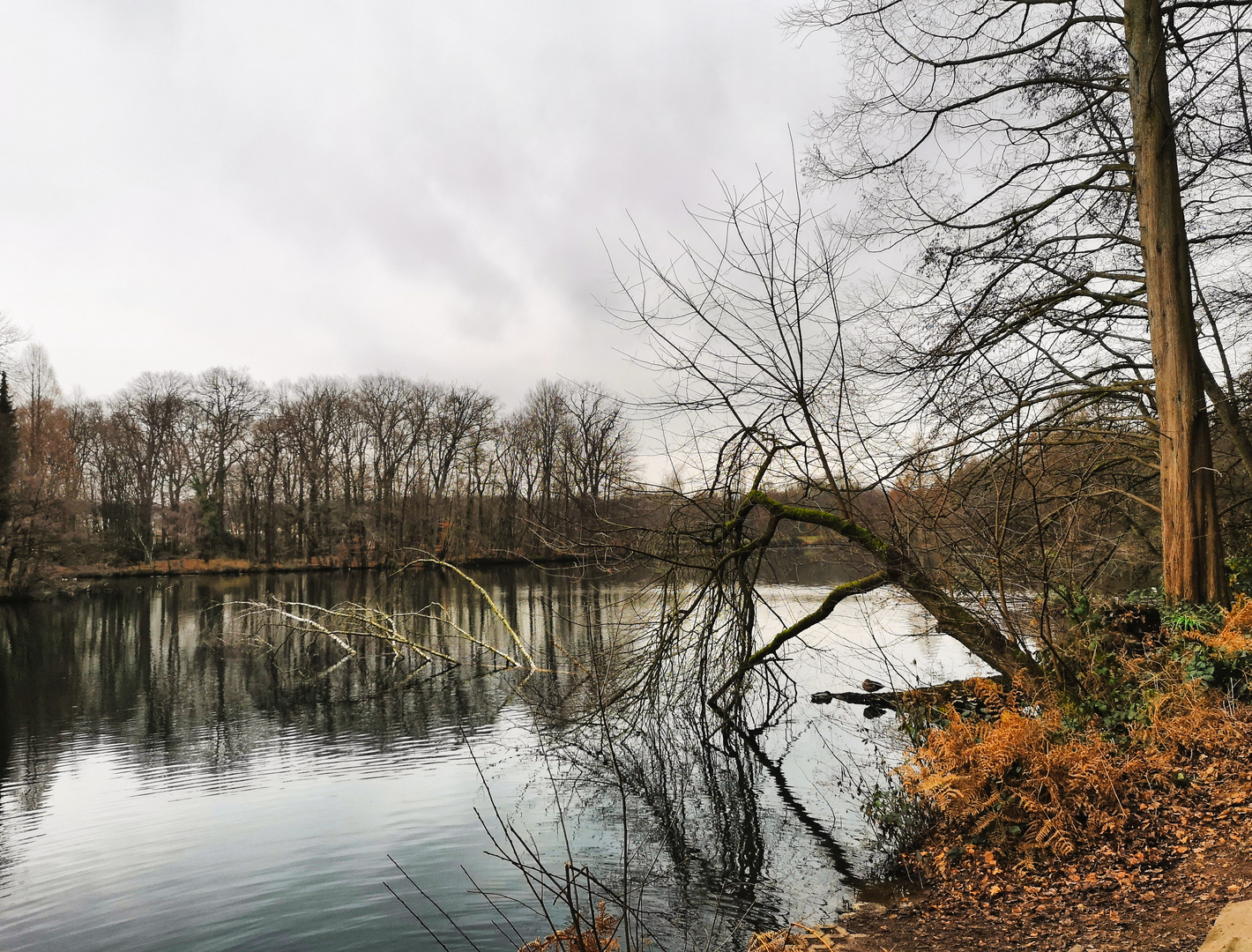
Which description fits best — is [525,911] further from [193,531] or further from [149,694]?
[193,531]

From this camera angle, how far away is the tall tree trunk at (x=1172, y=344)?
7023 millimetres

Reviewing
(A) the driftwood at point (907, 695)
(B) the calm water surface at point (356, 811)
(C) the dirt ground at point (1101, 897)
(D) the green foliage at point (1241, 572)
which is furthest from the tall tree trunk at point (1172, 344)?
(B) the calm water surface at point (356, 811)

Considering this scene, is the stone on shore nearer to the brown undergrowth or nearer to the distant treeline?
the brown undergrowth

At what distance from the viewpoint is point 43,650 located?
20547 millimetres

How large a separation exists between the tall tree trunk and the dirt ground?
258cm

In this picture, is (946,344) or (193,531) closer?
(946,344)

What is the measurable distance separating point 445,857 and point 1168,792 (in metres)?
5.92

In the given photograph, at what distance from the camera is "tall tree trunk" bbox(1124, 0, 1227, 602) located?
7023mm

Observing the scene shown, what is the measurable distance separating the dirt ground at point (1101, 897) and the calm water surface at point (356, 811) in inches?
33.1

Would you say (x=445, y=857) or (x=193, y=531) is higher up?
(x=193, y=531)

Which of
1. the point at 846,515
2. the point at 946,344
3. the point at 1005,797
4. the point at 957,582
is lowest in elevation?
the point at 1005,797

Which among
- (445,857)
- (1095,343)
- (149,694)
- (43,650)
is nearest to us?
(445,857)

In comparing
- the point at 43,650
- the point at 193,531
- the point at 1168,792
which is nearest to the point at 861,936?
the point at 1168,792

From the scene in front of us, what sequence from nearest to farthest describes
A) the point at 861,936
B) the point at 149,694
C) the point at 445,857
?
the point at 861,936, the point at 445,857, the point at 149,694
